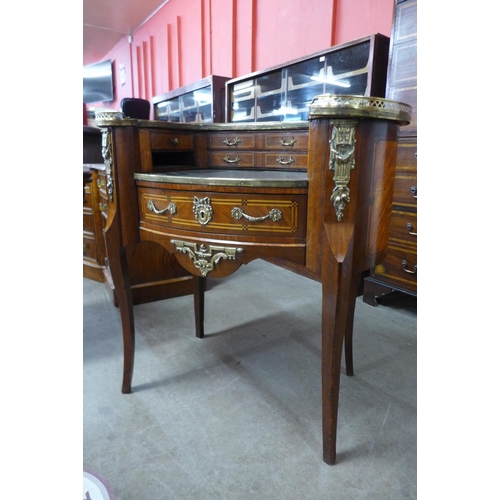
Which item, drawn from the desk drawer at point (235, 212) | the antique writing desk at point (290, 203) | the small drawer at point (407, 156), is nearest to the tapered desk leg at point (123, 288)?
the antique writing desk at point (290, 203)

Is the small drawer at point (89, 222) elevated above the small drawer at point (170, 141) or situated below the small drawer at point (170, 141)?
below

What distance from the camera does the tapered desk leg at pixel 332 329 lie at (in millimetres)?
1034

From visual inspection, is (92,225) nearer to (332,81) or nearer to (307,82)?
(307,82)

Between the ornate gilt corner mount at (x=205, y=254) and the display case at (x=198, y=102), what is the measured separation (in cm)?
279

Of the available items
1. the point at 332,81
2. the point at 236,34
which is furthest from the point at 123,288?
the point at 236,34

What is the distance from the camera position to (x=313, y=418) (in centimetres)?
138

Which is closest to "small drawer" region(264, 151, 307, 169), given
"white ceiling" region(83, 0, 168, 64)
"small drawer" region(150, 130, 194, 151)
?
"small drawer" region(150, 130, 194, 151)

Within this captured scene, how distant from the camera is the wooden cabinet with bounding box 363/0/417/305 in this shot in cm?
194

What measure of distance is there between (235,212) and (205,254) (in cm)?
18

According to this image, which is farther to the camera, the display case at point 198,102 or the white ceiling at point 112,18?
the white ceiling at point 112,18

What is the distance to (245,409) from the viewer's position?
1423mm

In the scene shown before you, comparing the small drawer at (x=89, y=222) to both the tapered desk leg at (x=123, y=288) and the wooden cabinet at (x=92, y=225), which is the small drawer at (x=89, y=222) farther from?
the tapered desk leg at (x=123, y=288)

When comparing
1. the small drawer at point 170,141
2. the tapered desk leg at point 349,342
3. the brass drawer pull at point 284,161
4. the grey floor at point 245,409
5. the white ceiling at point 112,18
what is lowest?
the grey floor at point 245,409
